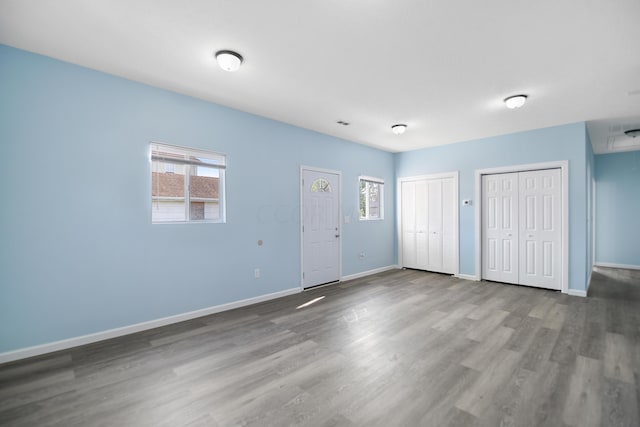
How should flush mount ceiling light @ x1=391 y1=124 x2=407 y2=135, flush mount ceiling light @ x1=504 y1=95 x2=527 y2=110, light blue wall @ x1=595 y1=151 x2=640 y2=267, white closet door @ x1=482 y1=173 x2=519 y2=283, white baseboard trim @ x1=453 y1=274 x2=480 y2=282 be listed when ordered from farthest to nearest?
light blue wall @ x1=595 y1=151 x2=640 y2=267
white baseboard trim @ x1=453 y1=274 x2=480 y2=282
white closet door @ x1=482 y1=173 x2=519 y2=283
flush mount ceiling light @ x1=391 y1=124 x2=407 y2=135
flush mount ceiling light @ x1=504 y1=95 x2=527 y2=110

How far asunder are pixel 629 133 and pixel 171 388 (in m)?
7.97

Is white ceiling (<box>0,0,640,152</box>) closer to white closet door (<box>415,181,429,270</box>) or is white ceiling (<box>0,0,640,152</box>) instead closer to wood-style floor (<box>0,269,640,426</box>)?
white closet door (<box>415,181,429,270</box>)

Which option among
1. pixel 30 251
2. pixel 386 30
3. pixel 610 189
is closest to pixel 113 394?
pixel 30 251

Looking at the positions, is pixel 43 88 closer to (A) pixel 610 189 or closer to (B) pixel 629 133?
(B) pixel 629 133

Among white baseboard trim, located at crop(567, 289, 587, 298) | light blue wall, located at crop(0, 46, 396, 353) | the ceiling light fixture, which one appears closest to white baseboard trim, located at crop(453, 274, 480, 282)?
white baseboard trim, located at crop(567, 289, 587, 298)

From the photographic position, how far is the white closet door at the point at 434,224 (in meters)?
6.35

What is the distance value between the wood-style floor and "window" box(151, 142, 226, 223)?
53.9 inches

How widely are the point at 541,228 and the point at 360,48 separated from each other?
4.64m

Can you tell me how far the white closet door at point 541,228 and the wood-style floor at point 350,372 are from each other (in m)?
1.16

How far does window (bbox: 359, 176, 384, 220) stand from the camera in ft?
20.9

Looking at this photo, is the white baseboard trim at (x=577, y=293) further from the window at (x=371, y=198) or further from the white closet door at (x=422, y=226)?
the window at (x=371, y=198)

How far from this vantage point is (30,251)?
107 inches

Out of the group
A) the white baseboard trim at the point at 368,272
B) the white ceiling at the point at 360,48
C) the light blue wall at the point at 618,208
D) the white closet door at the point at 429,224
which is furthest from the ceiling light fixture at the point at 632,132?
the white baseboard trim at the point at 368,272

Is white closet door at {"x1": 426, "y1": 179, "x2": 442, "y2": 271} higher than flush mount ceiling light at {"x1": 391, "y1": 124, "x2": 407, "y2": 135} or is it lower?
lower
